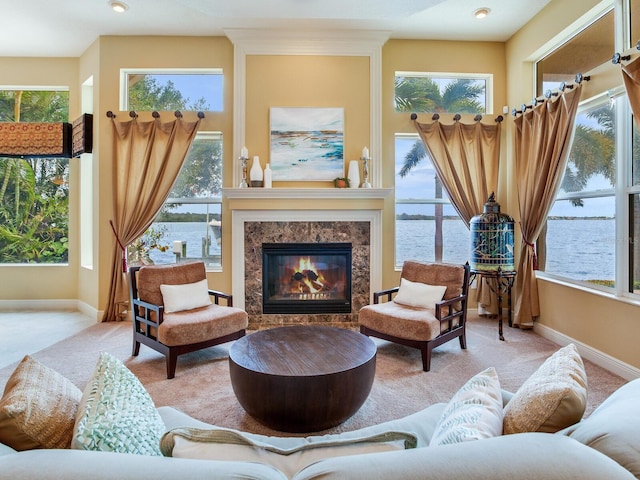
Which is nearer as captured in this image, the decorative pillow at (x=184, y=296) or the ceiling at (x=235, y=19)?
the decorative pillow at (x=184, y=296)

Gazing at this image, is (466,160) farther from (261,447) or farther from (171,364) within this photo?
(261,447)

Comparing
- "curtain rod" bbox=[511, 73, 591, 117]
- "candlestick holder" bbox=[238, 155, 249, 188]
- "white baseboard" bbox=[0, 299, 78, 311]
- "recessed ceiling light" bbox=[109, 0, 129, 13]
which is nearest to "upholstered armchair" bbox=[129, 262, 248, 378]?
"candlestick holder" bbox=[238, 155, 249, 188]

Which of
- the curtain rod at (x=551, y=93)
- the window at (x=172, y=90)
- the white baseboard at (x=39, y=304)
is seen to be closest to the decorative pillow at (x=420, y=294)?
the curtain rod at (x=551, y=93)

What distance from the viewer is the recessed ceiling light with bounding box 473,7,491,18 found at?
3.87 metres

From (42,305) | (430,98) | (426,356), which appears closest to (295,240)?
(426,356)

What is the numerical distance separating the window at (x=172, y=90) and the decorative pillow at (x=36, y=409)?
418 centimetres

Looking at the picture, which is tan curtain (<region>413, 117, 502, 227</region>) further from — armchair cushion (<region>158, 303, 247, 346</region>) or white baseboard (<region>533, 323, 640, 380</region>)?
armchair cushion (<region>158, 303, 247, 346</region>)

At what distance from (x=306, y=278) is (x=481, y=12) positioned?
3.66 metres

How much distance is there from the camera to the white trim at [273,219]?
14.1ft

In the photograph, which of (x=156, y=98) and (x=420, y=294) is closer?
(x=420, y=294)

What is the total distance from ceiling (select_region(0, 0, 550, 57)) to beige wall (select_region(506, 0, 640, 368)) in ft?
0.76

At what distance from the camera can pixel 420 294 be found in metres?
3.46

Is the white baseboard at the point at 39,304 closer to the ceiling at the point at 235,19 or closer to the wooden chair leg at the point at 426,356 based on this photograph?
the ceiling at the point at 235,19

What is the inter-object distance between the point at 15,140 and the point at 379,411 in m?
5.72
